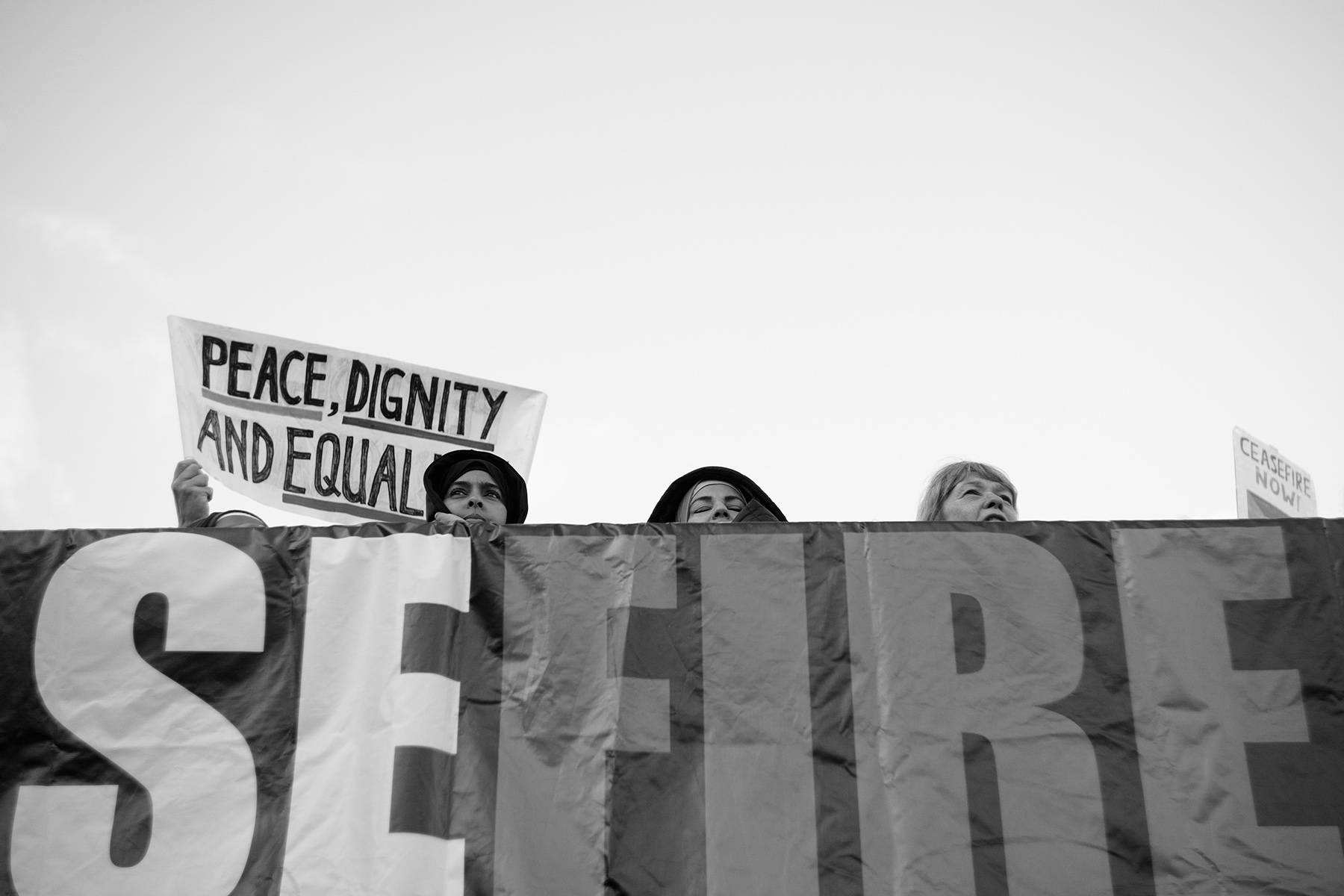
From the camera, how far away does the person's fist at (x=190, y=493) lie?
411 cm

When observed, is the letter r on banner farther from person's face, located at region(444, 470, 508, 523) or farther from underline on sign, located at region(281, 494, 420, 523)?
underline on sign, located at region(281, 494, 420, 523)

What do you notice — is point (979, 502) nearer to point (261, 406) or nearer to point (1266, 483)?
point (1266, 483)

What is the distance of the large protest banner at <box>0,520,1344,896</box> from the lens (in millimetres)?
3029

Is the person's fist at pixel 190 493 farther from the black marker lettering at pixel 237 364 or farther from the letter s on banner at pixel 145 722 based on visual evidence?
the black marker lettering at pixel 237 364

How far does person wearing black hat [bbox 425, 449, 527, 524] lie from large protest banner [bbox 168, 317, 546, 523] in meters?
0.79

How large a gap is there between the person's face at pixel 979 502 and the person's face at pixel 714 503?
68 centimetres

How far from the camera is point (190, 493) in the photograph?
4.15 m

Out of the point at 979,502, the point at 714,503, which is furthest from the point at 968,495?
the point at 714,503

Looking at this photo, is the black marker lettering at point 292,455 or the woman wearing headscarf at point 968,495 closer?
the woman wearing headscarf at point 968,495

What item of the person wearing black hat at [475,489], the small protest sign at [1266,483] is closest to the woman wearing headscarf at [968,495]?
the person wearing black hat at [475,489]

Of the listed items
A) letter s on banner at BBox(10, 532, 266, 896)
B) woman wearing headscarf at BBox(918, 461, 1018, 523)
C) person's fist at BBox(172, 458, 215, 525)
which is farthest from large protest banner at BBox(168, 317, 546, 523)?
woman wearing headscarf at BBox(918, 461, 1018, 523)

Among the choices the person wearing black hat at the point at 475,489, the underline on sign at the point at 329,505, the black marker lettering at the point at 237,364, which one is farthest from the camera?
the black marker lettering at the point at 237,364

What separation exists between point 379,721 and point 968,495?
2010mm

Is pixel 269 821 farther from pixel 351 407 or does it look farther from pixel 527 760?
pixel 351 407
